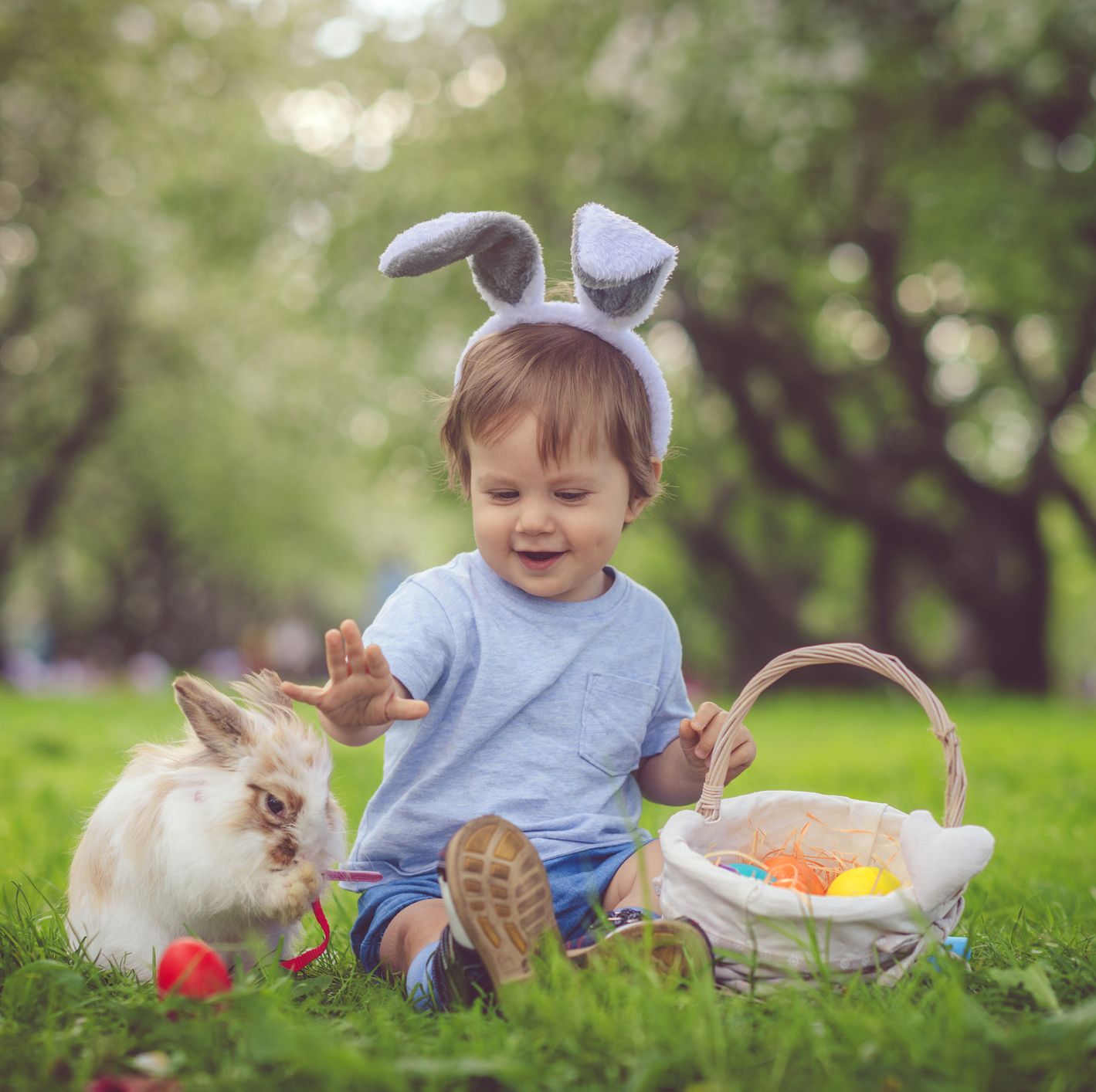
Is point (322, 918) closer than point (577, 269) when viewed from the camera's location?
Yes

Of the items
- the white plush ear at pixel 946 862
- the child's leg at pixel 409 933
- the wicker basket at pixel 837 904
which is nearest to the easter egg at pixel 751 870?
the wicker basket at pixel 837 904

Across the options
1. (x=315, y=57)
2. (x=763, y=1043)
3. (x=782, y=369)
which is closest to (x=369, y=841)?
(x=763, y=1043)

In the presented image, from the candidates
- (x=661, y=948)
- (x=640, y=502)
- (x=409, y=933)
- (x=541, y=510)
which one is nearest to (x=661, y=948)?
(x=661, y=948)

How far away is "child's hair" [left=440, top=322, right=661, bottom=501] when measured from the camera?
8.06 ft

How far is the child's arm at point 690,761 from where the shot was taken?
246 cm

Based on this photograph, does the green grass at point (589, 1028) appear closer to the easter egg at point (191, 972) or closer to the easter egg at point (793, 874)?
the easter egg at point (191, 972)

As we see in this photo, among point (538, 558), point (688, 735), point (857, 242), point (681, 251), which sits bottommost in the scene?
point (688, 735)

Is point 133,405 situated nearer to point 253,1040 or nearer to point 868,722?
point 868,722

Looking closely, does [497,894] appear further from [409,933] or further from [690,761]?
[690,761]

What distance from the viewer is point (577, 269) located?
2.56 meters

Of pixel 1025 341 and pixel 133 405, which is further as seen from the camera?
pixel 133 405

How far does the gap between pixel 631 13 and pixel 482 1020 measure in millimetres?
8967

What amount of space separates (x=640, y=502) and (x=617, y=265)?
0.59 meters

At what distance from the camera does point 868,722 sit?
9.23 metres
